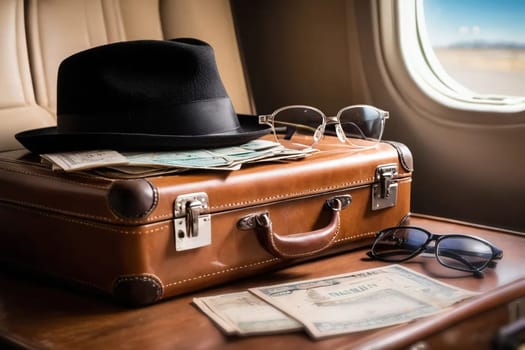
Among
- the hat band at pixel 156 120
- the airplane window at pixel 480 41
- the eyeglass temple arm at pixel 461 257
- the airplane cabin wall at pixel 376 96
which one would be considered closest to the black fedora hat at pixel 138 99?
the hat band at pixel 156 120

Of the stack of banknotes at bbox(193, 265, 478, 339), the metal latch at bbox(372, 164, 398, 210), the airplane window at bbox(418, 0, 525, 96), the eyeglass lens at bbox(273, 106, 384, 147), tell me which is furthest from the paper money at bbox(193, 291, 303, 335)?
the airplane window at bbox(418, 0, 525, 96)

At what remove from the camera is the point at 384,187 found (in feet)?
4.52

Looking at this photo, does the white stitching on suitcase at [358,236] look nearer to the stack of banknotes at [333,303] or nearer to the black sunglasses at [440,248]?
the black sunglasses at [440,248]

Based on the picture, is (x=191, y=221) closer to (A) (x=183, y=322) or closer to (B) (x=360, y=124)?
(A) (x=183, y=322)

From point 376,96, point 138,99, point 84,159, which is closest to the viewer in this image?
point 84,159

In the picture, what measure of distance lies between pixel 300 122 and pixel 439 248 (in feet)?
1.29

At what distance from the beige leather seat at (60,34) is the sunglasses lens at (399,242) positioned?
742mm

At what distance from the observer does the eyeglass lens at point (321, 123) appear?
1.49 metres

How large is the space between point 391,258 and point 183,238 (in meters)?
0.41

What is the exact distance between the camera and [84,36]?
1690 mm

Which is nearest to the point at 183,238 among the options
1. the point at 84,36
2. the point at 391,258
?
the point at 391,258

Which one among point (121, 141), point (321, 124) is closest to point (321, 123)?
point (321, 124)

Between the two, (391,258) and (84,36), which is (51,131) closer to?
(84,36)

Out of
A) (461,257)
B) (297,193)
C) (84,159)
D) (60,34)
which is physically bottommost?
(461,257)
